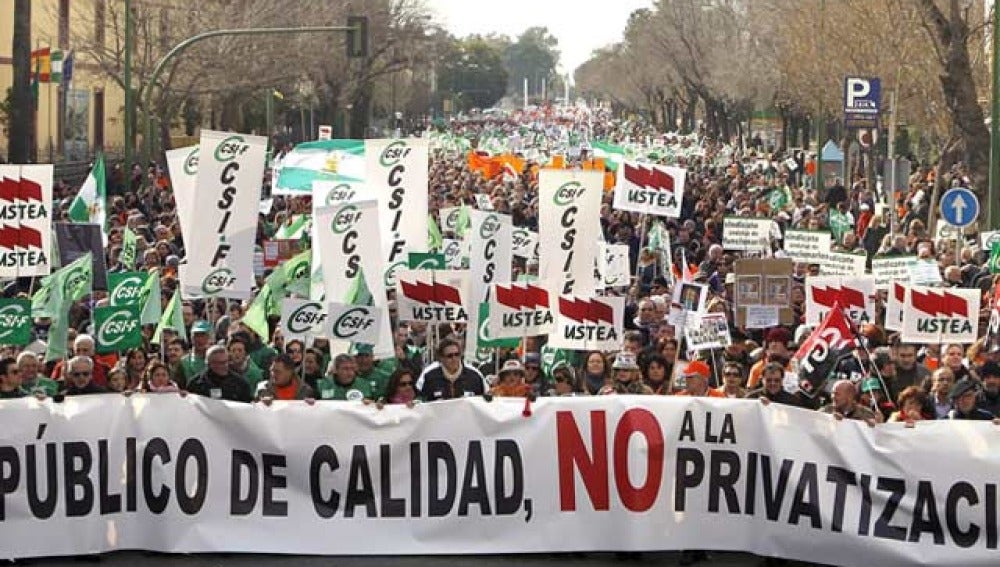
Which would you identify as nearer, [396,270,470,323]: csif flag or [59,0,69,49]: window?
[396,270,470,323]: csif flag

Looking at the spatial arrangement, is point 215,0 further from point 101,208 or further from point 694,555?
point 694,555

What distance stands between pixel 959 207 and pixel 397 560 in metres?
13.6

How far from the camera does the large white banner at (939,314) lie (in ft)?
52.8

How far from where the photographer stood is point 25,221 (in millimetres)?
17203

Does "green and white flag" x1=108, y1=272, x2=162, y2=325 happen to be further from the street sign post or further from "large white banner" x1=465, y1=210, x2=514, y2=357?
the street sign post

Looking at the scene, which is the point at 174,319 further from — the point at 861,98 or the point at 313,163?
the point at 861,98

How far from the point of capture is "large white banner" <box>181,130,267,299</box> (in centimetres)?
1767

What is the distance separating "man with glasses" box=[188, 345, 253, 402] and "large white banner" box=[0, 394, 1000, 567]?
5.65ft

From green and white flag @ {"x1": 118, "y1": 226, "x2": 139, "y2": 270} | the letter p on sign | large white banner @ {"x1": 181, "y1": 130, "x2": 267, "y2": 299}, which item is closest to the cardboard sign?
large white banner @ {"x1": 181, "y1": 130, "x2": 267, "y2": 299}

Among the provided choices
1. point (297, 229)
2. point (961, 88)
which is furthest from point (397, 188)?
point (961, 88)

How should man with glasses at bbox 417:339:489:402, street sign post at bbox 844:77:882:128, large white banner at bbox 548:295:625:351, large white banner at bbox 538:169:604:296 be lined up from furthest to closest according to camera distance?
street sign post at bbox 844:77:882:128, large white banner at bbox 538:169:604:296, large white banner at bbox 548:295:625:351, man with glasses at bbox 417:339:489:402

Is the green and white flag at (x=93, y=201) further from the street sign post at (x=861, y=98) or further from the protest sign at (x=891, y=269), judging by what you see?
the street sign post at (x=861, y=98)

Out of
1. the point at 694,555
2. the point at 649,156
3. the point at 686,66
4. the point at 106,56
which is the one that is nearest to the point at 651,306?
the point at 694,555

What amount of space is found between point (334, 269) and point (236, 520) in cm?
426
